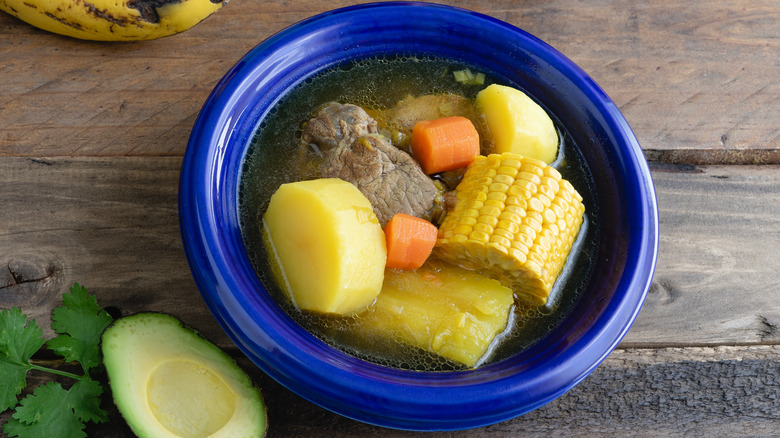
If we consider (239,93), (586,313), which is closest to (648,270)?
(586,313)

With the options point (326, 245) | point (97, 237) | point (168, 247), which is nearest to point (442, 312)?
point (326, 245)

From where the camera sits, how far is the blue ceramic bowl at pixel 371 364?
5.19ft

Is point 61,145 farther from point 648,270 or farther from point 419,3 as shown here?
point 648,270

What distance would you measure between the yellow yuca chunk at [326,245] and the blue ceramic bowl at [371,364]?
4.1 inches

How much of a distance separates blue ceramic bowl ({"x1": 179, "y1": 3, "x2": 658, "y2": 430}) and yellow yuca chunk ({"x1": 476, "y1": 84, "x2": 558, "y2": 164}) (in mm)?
78

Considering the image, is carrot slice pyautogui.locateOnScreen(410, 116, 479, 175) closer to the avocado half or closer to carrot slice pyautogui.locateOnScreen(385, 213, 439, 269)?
carrot slice pyautogui.locateOnScreen(385, 213, 439, 269)

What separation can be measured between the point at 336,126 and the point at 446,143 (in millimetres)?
346

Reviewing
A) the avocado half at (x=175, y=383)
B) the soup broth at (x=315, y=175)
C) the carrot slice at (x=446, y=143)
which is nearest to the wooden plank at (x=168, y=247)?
the avocado half at (x=175, y=383)

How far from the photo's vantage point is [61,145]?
7.09ft

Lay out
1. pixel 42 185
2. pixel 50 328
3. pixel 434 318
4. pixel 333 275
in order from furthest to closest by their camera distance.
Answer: pixel 42 185
pixel 50 328
pixel 434 318
pixel 333 275

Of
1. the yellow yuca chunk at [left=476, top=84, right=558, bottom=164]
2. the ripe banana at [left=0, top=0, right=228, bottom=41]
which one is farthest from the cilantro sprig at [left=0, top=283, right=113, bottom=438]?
the yellow yuca chunk at [left=476, top=84, right=558, bottom=164]

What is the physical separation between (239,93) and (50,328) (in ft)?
3.17

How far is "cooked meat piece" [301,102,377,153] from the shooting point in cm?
195

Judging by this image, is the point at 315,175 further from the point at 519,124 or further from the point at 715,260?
the point at 715,260
